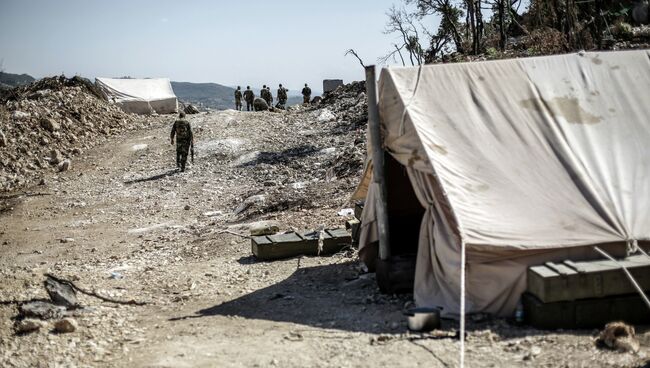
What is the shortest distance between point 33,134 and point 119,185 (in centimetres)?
517

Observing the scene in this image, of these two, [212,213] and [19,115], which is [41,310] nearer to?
[212,213]

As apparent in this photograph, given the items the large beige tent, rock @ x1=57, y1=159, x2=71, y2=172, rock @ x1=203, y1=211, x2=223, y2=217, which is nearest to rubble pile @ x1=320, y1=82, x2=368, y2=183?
rock @ x1=203, y1=211, x2=223, y2=217

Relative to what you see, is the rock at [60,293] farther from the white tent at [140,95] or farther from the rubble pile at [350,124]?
the white tent at [140,95]

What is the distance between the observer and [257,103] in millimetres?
28688

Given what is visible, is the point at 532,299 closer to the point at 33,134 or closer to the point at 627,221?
the point at 627,221

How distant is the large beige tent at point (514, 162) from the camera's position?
515 centimetres

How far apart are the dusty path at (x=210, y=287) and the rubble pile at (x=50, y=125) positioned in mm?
1899

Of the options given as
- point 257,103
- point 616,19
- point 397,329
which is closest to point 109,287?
point 397,329

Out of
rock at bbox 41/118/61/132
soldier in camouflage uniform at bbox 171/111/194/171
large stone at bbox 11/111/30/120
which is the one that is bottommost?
soldier in camouflage uniform at bbox 171/111/194/171

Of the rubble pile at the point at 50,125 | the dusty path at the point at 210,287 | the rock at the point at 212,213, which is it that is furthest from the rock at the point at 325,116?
the rock at the point at 212,213

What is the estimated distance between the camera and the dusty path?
469cm

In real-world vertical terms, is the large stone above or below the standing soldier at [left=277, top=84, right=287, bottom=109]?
below

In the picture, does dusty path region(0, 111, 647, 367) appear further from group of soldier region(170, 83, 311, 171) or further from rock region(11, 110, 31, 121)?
rock region(11, 110, 31, 121)

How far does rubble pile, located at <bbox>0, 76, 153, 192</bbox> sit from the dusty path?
6.23 feet
